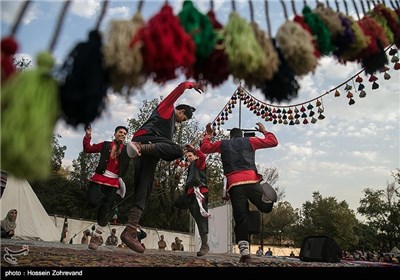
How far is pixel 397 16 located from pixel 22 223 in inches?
359

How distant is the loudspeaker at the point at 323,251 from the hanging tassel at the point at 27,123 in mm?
5386

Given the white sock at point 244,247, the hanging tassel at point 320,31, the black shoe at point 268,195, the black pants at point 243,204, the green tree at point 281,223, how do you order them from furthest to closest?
A: 1. the green tree at point 281,223
2. the black shoe at point 268,195
3. the black pants at point 243,204
4. the white sock at point 244,247
5. the hanging tassel at point 320,31

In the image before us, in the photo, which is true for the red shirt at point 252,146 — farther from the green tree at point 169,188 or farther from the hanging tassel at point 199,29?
the green tree at point 169,188

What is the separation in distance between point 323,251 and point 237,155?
2382mm

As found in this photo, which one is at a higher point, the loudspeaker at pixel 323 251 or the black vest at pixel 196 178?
the black vest at pixel 196 178

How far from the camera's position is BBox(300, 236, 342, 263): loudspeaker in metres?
5.79

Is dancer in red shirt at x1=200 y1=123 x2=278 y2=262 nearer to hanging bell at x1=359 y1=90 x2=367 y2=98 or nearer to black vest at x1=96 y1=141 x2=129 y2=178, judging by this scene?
black vest at x1=96 y1=141 x2=129 y2=178

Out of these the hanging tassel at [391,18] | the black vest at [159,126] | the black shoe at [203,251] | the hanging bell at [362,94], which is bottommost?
the black shoe at [203,251]

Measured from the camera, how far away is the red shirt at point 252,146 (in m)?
4.53

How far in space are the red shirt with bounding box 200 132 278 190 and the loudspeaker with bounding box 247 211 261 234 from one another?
50cm

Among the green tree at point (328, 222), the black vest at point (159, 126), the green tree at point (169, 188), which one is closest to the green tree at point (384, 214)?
the green tree at point (328, 222)

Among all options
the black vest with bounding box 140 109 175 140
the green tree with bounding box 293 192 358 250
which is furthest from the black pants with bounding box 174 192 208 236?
the green tree with bounding box 293 192 358 250
